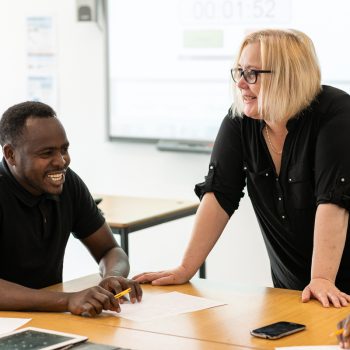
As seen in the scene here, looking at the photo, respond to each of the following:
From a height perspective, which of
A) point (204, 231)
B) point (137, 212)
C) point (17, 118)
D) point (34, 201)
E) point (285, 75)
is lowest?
point (137, 212)

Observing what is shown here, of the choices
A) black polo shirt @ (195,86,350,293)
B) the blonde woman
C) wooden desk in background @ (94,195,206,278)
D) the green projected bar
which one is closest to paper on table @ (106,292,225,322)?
the blonde woman

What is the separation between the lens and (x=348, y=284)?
2.61 metres

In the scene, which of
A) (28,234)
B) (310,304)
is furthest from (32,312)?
(310,304)

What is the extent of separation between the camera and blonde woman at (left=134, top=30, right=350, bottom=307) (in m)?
2.41

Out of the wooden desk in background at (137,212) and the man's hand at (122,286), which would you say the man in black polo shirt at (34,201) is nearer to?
the man's hand at (122,286)

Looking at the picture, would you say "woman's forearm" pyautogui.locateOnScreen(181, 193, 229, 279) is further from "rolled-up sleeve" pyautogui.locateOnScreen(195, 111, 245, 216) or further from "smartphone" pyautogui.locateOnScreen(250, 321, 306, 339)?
"smartphone" pyautogui.locateOnScreen(250, 321, 306, 339)

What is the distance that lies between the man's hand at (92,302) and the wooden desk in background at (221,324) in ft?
0.07

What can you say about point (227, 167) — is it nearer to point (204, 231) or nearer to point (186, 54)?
point (204, 231)

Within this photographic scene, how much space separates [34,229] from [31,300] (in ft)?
1.14

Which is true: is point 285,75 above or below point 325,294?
above

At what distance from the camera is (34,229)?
8.52 ft

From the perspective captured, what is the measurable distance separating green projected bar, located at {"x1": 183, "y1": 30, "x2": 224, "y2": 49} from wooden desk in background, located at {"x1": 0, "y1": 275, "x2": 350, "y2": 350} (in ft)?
7.59

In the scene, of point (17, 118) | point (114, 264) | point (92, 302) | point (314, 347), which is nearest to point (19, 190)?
point (17, 118)

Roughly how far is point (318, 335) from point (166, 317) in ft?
1.35
